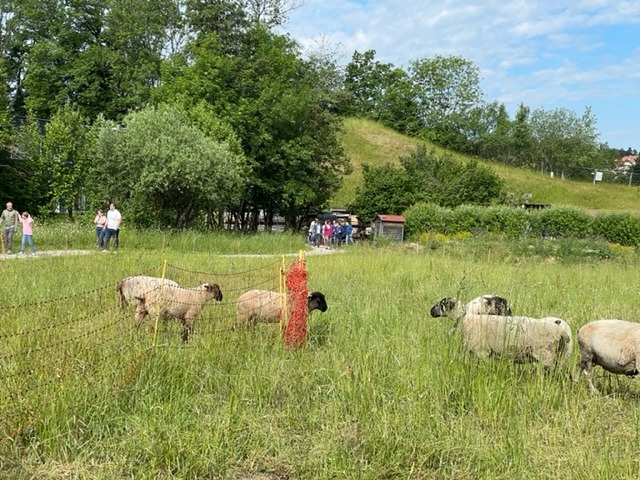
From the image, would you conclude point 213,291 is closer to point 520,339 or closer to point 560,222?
point 520,339

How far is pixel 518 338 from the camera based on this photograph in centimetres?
671

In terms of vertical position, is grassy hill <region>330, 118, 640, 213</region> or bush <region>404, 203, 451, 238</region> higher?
grassy hill <region>330, 118, 640, 213</region>

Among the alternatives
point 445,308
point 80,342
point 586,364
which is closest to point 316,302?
point 445,308

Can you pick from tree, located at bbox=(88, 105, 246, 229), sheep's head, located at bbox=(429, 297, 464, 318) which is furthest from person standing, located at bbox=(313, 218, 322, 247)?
sheep's head, located at bbox=(429, 297, 464, 318)

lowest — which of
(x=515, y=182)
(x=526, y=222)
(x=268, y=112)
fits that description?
(x=526, y=222)

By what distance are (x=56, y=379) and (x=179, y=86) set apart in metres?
29.6

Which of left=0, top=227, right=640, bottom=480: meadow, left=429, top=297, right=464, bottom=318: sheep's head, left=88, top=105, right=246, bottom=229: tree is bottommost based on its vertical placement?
left=0, top=227, right=640, bottom=480: meadow

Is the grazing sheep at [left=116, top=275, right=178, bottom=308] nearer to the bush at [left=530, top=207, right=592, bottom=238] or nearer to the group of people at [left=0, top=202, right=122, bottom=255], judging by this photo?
the group of people at [left=0, top=202, right=122, bottom=255]

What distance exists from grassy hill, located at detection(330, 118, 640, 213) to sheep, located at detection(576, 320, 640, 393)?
139ft

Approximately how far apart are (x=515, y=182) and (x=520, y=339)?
5594 centimetres

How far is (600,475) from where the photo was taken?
13.7ft

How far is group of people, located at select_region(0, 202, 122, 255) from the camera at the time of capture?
60.2ft

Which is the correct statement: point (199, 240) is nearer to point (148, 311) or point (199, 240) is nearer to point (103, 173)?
point (103, 173)

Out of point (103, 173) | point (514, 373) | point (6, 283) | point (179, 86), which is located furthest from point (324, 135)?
point (514, 373)
